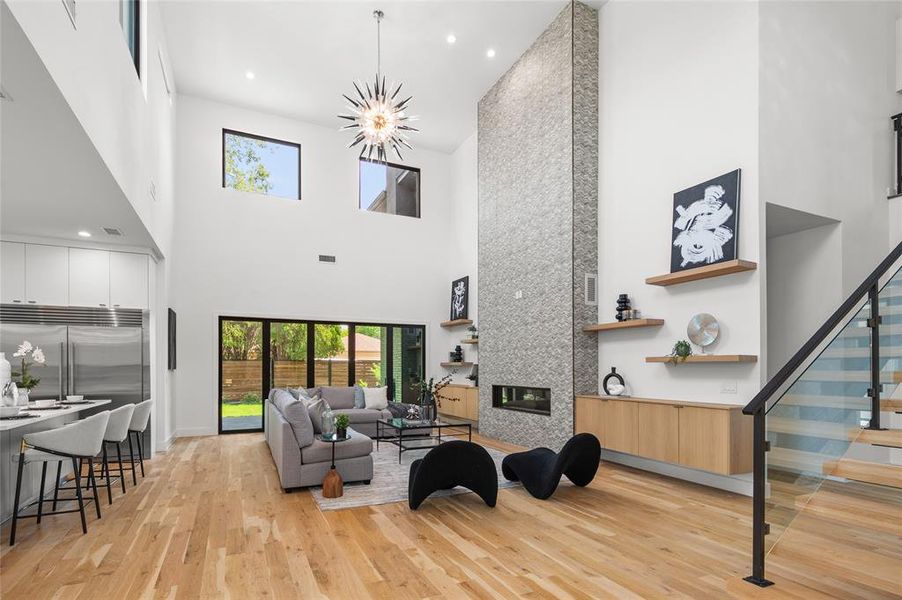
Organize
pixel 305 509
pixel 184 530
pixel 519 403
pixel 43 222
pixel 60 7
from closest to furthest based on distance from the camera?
pixel 60 7 < pixel 184 530 < pixel 305 509 < pixel 43 222 < pixel 519 403

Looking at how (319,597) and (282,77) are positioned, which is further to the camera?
(282,77)

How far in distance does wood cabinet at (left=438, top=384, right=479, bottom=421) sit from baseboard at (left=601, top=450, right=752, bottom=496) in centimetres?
307

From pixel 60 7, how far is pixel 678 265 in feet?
18.4

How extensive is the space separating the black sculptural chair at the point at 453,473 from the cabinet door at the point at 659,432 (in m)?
2.06

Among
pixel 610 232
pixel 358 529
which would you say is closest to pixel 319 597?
pixel 358 529

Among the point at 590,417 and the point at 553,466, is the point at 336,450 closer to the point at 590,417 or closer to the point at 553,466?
the point at 553,466

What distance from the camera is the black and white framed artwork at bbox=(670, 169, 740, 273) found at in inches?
207

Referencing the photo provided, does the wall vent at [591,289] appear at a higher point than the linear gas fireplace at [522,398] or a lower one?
higher

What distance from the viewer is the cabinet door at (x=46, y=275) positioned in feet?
20.2

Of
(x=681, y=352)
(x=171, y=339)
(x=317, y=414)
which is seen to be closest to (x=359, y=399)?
(x=171, y=339)

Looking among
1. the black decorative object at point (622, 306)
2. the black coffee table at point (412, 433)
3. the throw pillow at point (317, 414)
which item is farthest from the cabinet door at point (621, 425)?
the throw pillow at point (317, 414)

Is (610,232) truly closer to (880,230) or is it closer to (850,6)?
(880,230)

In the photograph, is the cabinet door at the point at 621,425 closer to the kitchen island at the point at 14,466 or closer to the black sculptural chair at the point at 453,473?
the black sculptural chair at the point at 453,473

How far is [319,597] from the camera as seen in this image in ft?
9.43
